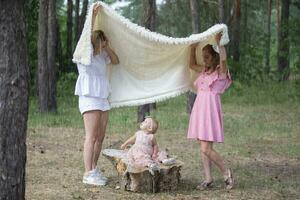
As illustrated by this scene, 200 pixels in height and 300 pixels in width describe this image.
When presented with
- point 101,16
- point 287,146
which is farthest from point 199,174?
point 287,146

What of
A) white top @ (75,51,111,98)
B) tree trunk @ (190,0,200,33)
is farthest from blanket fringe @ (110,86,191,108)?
tree trunk @ (190,0,200,33)

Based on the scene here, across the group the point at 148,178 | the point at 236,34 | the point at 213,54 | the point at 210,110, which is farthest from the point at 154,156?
the point at 236,34

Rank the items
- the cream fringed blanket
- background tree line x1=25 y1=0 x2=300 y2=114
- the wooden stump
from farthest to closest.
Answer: background tree line x1=25 y1=0 x2=300 y2=114 → the cream fringed blanket → the wooden stump

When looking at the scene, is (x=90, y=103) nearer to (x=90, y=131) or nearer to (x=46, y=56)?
(x=90, y=131)

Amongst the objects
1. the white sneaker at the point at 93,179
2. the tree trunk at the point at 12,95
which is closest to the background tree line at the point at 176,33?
the white sneaker at the point at 93,179

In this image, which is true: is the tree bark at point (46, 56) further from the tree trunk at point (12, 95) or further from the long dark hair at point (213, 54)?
the tree trunk at point (12, 95)

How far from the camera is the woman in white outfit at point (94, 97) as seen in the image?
749 cm

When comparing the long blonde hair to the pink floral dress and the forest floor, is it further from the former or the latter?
the forest floor

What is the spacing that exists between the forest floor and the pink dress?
0.70 m

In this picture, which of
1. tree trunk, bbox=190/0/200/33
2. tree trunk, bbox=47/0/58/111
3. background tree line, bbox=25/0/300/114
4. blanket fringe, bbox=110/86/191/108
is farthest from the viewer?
tree trunk, bbox=47/0/58/111

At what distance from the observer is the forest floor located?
7.44m

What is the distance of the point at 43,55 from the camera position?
1595 cm

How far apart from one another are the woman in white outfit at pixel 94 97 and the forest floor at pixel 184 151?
31cm

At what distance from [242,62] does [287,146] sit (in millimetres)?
17538
